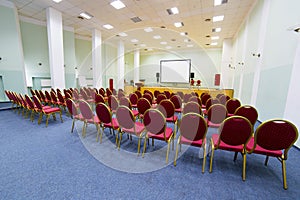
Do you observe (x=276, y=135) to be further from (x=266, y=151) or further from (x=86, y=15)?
(x=86, y=15)

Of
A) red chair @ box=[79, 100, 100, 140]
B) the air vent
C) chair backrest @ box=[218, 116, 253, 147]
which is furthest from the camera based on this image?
the air vent

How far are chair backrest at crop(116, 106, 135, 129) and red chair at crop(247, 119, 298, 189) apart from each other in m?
1.88

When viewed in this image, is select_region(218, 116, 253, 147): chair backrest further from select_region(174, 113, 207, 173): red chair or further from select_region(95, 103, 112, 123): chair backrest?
select_region(95, 103, 112, 123): chair backrest

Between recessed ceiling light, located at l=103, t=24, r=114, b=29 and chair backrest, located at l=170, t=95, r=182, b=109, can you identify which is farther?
recessed ceiling light, located at l=103, t=24, r=114, b=29

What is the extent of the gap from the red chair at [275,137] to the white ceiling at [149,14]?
5.86m

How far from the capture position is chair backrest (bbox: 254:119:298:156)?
5.23 feet

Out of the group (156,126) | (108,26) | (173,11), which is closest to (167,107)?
(156,126)

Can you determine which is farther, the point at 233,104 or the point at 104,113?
the point at 233,104

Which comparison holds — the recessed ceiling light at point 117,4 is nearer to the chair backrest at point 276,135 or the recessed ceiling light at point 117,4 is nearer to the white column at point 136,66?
the chair backrest at point 276,135

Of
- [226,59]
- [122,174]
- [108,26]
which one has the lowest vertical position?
[122,174]

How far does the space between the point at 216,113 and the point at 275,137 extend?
1.27 metres

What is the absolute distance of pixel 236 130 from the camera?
1.80 metres

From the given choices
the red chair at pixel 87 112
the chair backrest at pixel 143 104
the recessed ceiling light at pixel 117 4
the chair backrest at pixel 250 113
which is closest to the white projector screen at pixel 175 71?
the recessed ceiling light at pixel 117 4

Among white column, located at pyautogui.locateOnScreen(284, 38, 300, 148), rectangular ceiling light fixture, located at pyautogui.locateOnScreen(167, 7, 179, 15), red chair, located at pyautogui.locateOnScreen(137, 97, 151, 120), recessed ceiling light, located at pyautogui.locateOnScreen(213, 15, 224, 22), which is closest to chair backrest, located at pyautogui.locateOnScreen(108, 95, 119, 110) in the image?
red chair, located at pyautogui.locateOnScreen(137, 97, 151, 120)
